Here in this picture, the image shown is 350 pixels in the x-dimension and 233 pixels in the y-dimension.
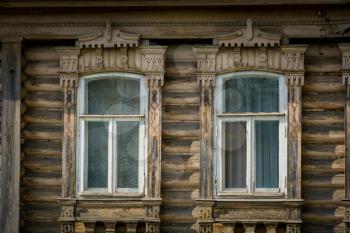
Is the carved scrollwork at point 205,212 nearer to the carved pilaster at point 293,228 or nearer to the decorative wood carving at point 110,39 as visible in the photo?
the carved pilaster at point 293,228

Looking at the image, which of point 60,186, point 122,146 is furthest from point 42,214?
Result: point 122,146

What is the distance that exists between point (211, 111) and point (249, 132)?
54 centimetres

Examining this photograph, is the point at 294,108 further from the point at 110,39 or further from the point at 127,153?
the point at 110,39

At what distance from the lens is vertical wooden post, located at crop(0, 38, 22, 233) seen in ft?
34.9

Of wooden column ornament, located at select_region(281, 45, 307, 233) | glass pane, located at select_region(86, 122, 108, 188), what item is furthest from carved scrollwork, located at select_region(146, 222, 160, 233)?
wooden column ornament, located at select_region(281, 45, 307, 233)

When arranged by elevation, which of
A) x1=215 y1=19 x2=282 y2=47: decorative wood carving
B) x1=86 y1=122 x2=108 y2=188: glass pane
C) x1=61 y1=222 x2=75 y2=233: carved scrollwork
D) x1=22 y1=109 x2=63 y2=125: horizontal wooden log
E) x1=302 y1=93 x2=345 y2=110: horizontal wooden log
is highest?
x1=215 y1=19 x2=282 y2=47: decorative wood carving

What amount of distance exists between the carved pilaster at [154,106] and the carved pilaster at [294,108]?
1525mm

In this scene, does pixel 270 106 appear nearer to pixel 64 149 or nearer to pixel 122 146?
pixel 122 146

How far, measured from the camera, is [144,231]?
10.5 m

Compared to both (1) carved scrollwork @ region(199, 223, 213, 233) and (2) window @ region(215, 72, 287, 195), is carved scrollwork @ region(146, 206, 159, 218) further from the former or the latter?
(2) window @ region(215, 72, 287, 195)

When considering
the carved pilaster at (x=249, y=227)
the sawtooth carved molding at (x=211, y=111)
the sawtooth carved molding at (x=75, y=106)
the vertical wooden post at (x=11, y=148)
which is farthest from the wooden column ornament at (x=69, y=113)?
the carved pilaster at (x=249, y=227)

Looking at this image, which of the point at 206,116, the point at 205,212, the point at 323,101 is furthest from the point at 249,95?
the point at 205,212

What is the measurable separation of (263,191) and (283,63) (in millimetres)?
1581

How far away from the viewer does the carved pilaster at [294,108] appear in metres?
10.3
